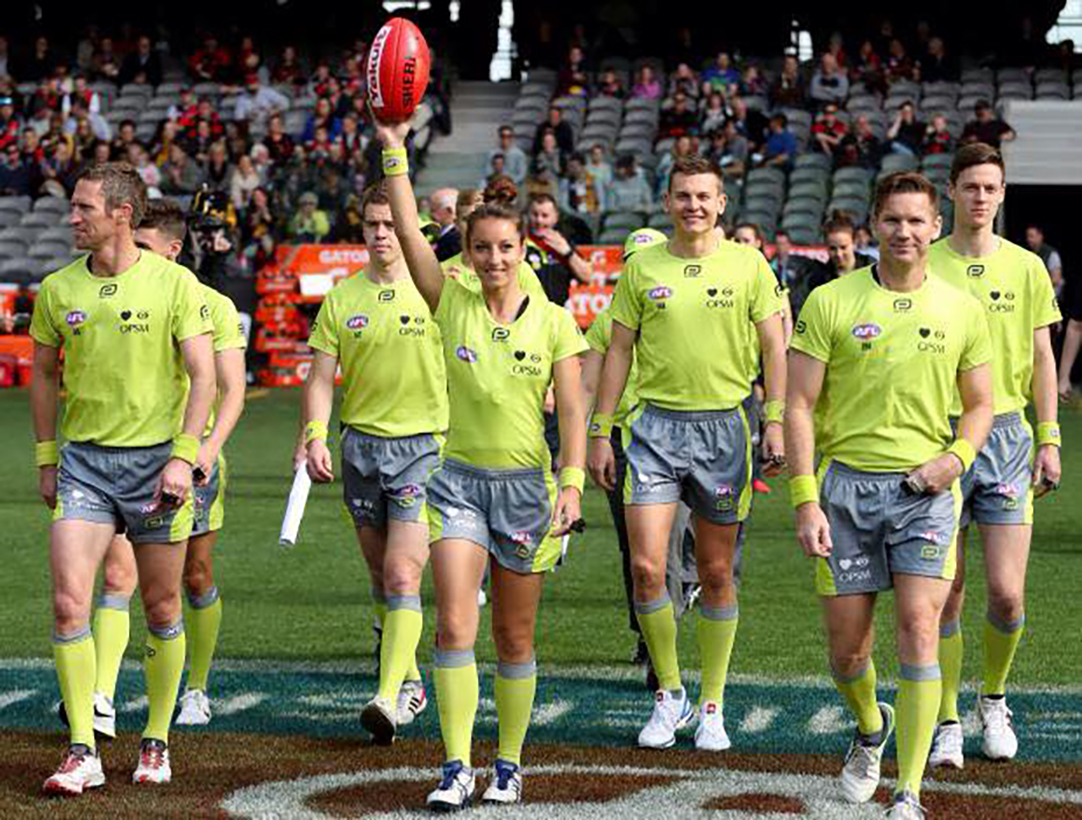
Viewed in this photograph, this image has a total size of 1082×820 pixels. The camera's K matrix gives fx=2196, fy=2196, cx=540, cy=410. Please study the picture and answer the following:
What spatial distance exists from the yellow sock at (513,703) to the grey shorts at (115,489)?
45.5 inches

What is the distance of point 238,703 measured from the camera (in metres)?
8.33

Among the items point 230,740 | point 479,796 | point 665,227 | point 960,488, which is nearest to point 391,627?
point 230,740

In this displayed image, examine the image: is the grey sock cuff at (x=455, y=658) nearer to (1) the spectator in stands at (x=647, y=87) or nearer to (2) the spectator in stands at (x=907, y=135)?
(2) the spectator in stands at (x=907, y=135)

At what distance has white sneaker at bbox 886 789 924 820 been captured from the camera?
606 cm

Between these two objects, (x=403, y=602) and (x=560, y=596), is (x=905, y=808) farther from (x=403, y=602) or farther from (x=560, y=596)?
(x=560, y=596)

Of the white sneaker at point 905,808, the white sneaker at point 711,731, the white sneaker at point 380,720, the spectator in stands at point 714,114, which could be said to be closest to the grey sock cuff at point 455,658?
the white sneaker at point 380,720

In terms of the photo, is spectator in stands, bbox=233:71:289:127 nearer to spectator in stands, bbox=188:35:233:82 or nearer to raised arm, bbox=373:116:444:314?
spectator in stands, bbox=188:35:233:82

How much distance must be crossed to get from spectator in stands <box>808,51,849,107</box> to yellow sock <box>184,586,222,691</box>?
2093 centimetres

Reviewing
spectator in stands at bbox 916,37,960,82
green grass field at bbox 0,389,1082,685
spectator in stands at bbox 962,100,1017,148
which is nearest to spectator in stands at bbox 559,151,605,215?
spectator in stands at bbox 962,100,1017,148

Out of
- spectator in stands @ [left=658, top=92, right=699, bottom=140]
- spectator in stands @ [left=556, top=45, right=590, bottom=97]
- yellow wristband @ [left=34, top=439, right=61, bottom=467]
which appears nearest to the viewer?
yellow wristband @ [left=34, top=439, right=61, bottom=467]

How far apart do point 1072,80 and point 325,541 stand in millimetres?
18048

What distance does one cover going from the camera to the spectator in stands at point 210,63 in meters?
31.7

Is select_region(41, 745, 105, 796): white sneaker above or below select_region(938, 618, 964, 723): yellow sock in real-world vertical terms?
below

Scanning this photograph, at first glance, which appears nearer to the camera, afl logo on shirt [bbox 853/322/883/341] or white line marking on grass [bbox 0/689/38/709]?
afl logo on shirt [bbox 853/322/883/341]
